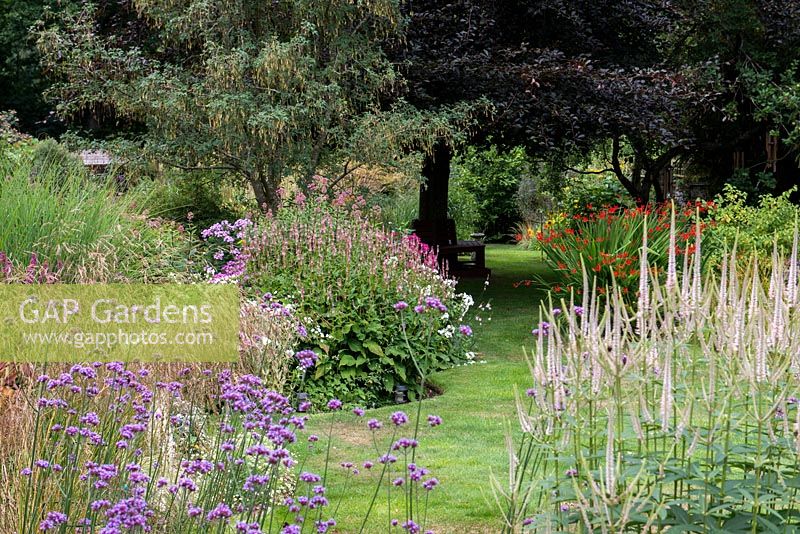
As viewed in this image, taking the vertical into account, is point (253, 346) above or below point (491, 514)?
above

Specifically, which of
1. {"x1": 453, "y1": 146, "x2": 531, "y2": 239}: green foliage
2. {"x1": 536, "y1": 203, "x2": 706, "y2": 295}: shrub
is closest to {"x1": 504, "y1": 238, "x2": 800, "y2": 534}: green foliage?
{"x1": 536, "y1": 203, "x2": 706, "y2": 295}: shrub

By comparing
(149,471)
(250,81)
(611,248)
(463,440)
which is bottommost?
(463,440)

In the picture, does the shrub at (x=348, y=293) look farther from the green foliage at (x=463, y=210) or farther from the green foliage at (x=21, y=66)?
the green foliage at (x=21, y=66)

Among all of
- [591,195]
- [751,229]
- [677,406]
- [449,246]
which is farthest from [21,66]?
[677,406]

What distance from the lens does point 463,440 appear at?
21.3 feet

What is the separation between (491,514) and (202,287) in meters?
3.24

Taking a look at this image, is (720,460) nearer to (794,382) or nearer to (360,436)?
(794,382)

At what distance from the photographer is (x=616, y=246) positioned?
368 inches

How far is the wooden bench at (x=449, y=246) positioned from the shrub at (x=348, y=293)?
16.8ft

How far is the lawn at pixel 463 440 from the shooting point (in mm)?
5078

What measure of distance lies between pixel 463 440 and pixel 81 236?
3.21 meters

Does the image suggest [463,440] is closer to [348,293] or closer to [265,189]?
[348,293]

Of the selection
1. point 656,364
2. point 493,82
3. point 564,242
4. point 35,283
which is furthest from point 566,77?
point 656,364

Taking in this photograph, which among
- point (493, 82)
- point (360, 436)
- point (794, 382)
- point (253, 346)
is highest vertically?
point (493, 82)
